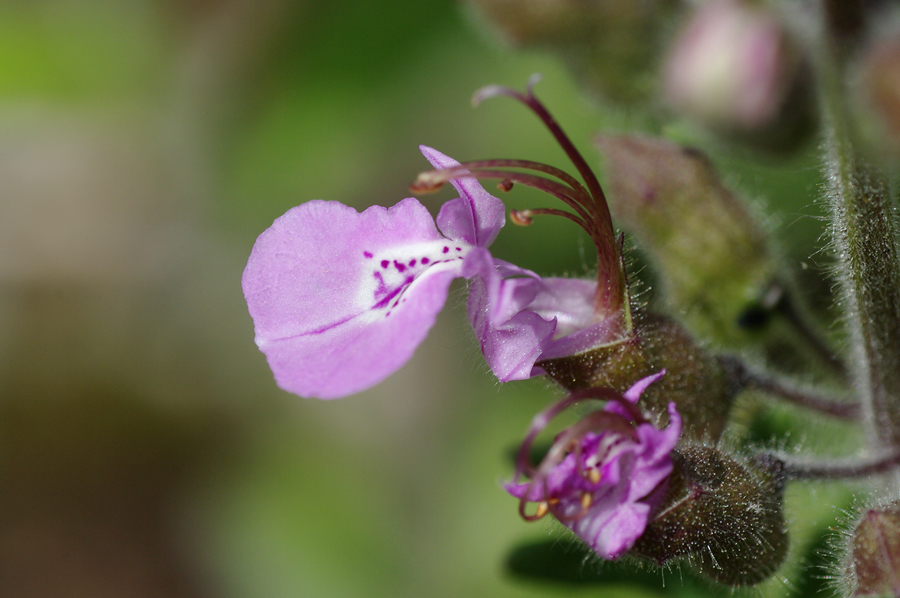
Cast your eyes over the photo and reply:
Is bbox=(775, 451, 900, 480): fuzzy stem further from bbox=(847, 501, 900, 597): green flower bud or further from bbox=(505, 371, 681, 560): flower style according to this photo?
bbox=(505, 371, 681, 560): flower style

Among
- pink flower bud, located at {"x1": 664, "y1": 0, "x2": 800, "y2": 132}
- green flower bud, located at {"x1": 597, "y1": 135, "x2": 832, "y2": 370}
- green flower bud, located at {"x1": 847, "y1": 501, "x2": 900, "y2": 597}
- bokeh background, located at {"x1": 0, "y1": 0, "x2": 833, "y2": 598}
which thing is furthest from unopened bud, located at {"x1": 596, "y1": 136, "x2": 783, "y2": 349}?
bokeh background, located at {"x1": 0, "y1": 0, "x2": 833, "y2": 598}

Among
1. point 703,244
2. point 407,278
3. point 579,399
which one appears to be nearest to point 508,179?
point 407,278

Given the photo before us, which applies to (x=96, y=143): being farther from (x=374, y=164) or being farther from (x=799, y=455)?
(x=799, y=455)

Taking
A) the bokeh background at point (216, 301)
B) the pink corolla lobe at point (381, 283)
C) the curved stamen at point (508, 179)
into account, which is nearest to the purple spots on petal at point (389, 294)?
the pink corolla lobe at point (381, 283)

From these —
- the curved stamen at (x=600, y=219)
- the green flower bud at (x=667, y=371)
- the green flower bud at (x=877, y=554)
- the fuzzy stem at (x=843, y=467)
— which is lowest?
the fuzzy stem at (x=843, y=467)

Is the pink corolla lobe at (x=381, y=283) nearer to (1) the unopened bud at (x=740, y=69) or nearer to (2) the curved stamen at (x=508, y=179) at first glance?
(2) the curved stamen at (x=508, y=179)

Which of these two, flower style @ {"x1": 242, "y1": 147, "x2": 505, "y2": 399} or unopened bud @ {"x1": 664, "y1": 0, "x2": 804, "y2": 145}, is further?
unopened bud @ {"x1": 664, "y1": 0, "x2": 804, "y2": 145}
